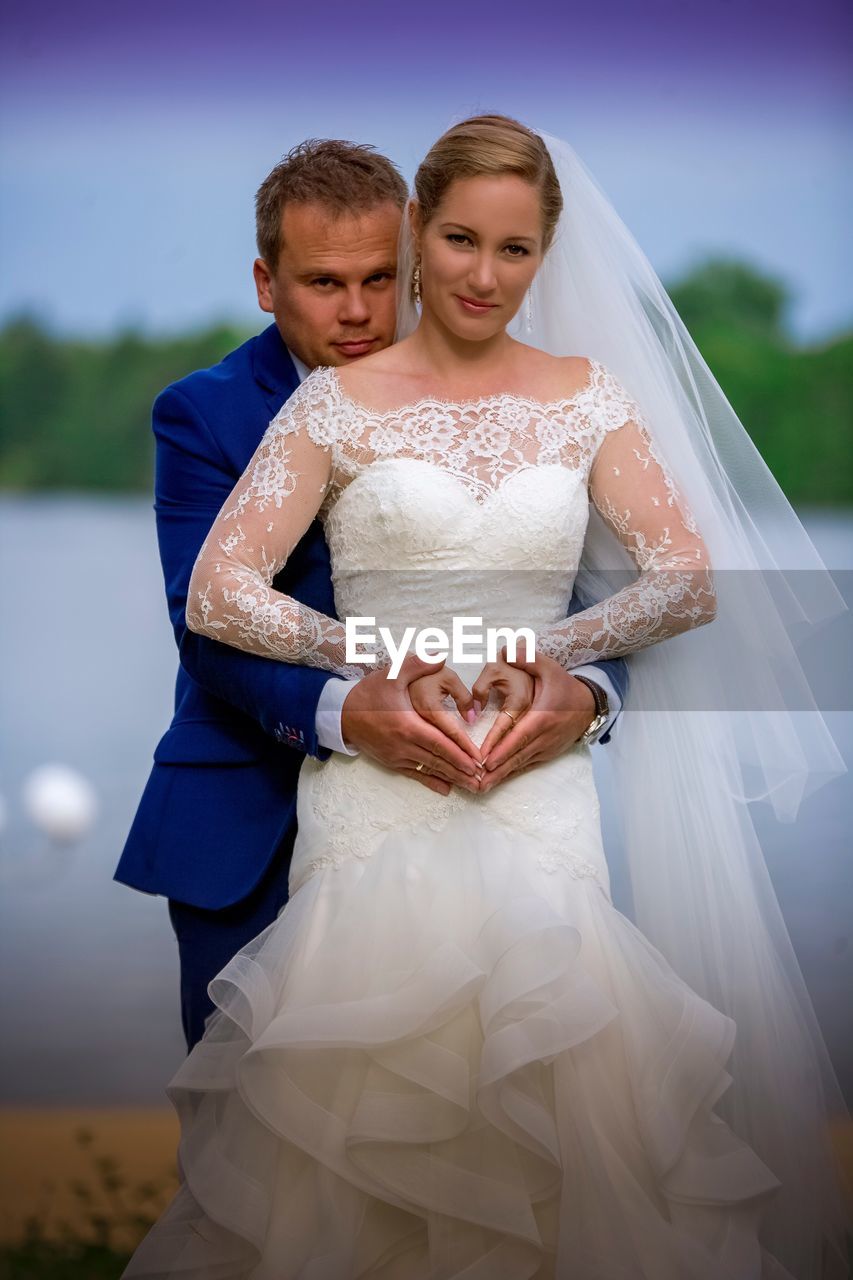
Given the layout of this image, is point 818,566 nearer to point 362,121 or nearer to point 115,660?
point 362,121

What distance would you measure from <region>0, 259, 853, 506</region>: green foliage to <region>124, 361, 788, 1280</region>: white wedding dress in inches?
174

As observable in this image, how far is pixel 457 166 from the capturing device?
180 centimetres

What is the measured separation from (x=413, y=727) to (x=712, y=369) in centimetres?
557

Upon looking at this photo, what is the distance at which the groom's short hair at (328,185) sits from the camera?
6.87 ft

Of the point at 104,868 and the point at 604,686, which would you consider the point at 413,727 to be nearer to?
the point at 604,686

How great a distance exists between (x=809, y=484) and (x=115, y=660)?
363 centimetres

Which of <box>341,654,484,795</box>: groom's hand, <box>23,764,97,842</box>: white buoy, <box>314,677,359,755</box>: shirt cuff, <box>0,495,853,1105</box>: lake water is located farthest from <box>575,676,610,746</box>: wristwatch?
<box>23,764,97,842</box>: white buoy

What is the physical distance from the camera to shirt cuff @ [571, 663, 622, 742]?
1848 mm

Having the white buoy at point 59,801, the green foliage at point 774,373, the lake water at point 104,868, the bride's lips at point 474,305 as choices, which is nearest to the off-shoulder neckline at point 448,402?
the bride's lips at point 474,305

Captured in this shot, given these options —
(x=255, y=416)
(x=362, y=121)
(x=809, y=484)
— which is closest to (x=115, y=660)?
(x=809, y=484)

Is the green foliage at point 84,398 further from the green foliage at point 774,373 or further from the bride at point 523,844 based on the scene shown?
the bride at point 523,844

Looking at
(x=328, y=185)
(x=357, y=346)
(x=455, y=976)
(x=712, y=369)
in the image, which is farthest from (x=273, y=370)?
(x=712, y=369)

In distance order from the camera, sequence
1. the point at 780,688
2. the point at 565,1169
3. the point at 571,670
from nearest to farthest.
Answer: the point at 565,1169 < the point at 571,670 < the point at 780,688

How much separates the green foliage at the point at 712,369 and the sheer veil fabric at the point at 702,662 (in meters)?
4.13
